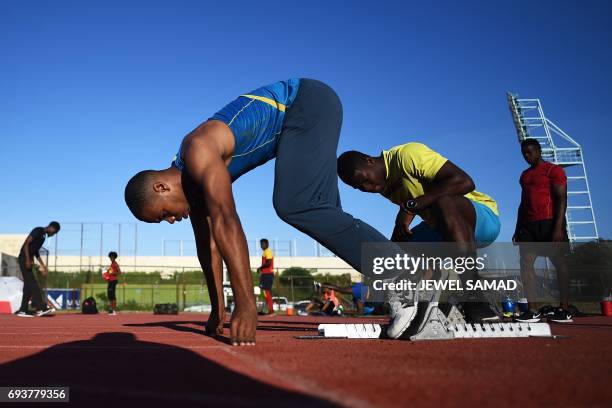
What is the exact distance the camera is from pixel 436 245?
415 centimetres

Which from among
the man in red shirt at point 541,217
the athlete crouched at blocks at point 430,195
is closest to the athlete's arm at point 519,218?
the man in red shirt at point 541,217

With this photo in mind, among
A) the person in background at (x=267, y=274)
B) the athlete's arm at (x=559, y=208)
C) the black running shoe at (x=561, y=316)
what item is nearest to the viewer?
the black running shoe at (x=561, y=316)

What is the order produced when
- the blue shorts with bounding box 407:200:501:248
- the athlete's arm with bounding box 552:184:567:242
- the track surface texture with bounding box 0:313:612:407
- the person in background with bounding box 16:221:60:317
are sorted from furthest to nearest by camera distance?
the person in background with bounding box 16:221:60:317 → the athlete's arm with bounding box 552:184:567:242 → the blue shorts with bounding box 407:200:501:248 → the track surface texture with bounding box 0:313:612:407

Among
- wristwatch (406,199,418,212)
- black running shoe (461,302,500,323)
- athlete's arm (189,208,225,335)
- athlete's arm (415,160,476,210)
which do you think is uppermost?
athlete's arm (415,160,476,210)

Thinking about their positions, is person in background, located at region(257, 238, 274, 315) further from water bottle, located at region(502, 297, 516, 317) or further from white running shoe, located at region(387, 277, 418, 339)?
white running shoe, located at region(387, 277, 418, 339)

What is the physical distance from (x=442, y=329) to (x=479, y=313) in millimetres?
967

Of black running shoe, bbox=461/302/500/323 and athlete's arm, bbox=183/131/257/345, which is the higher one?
athlete's arm, bbox=183/131/257/345

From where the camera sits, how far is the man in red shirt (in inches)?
229

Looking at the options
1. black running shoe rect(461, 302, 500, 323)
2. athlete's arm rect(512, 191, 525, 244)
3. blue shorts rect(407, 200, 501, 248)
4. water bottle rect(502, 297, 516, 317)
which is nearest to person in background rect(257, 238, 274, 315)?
water bottle rect(502, 297, 516, 317)

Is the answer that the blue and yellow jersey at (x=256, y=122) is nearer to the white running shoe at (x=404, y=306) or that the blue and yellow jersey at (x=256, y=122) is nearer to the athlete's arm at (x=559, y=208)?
the white running shoe at (x=404, y=306)

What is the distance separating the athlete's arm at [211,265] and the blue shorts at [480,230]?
160 cm

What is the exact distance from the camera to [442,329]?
2877 millimetres

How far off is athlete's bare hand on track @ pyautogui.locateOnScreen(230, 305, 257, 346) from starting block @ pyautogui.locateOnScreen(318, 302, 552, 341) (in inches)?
32.0

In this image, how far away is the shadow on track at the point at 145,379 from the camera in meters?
1.26
